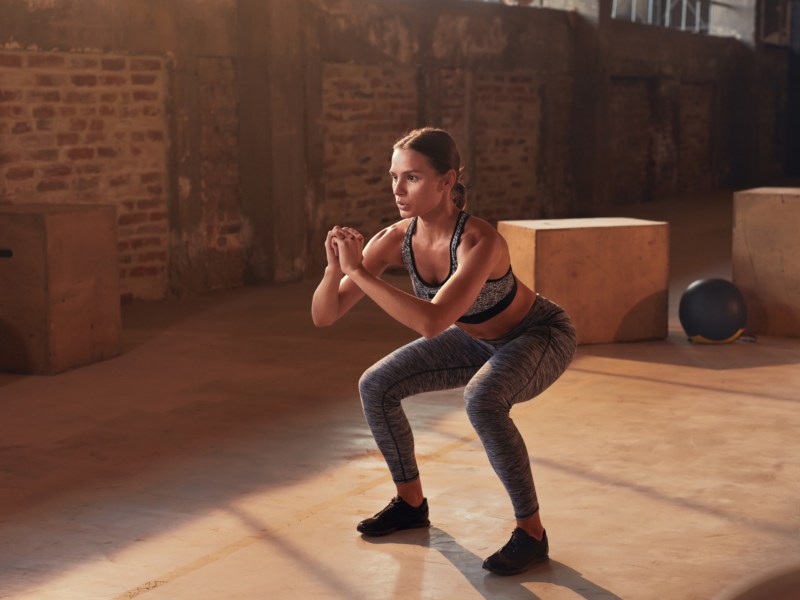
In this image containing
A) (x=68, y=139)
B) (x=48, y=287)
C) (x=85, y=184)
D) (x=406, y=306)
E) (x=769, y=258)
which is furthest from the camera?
(x=85, y=184)

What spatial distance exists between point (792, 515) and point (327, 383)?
290 cm

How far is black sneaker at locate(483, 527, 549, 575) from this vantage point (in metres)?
3.89

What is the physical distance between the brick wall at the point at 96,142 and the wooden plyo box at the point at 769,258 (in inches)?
169

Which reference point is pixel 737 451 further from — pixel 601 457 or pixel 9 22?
pixel 9 22

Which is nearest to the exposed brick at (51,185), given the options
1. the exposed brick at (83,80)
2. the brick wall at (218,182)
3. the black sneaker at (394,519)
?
the exposed brick at (83,80)

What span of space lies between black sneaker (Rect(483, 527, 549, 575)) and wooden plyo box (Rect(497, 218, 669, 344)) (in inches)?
147

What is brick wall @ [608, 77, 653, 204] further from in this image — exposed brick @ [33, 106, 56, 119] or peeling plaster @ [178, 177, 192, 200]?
exposed brick @ [33, 106, 56, 119]

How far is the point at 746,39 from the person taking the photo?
2173 centimetres

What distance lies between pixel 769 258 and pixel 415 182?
486cm

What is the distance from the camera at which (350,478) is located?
5.00 metres

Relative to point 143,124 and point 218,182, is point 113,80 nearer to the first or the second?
point 143,124

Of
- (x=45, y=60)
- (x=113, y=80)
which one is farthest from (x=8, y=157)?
(x=113, y=80)

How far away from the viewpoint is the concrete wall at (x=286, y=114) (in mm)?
8992

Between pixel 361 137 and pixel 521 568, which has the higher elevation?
pixel 361 137
